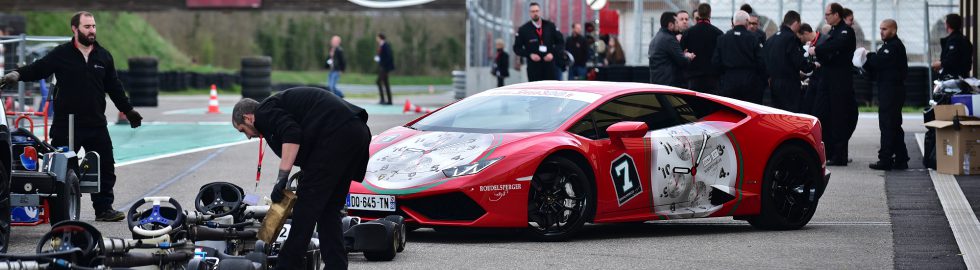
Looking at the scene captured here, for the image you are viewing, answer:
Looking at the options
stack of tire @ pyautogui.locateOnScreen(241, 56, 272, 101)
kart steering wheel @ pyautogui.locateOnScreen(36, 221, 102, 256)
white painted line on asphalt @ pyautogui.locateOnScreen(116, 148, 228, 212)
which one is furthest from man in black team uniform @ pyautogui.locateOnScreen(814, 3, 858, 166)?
stack of tire @ pyautogui.locateOnScreen(241, 56, 272, 101)

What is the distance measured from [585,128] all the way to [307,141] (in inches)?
121

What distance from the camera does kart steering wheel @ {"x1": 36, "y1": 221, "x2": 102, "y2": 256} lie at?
751 centimetres

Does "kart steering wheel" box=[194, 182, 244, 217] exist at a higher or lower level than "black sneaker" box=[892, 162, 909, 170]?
higher

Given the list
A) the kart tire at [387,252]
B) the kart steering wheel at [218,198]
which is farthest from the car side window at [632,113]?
the kart steering wheel at [218,198]

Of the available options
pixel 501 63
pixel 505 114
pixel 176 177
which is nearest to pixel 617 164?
pixel 505 114

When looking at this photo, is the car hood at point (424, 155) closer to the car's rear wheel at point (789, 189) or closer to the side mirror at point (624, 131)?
the side mirror at point (624, 131)

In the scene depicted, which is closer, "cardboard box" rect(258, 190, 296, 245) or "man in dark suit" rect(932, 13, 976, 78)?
"cardboard box" rect(258, 190, 296, 245)

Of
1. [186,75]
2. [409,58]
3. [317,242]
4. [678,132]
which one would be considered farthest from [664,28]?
[409,58]

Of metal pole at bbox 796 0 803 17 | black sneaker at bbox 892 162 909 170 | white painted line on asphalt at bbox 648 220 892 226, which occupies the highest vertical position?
metal pole at bbox 796 0 803 17

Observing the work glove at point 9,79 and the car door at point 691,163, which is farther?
the car door at point 691,163

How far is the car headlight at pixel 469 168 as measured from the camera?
32.6 feet

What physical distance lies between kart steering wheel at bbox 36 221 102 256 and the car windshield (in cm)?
349

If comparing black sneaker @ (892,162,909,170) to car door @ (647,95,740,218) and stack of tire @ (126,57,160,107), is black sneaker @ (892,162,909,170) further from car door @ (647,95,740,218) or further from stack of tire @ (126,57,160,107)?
stack of tire @ (126,57,160,107)

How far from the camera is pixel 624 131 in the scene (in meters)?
10.4
